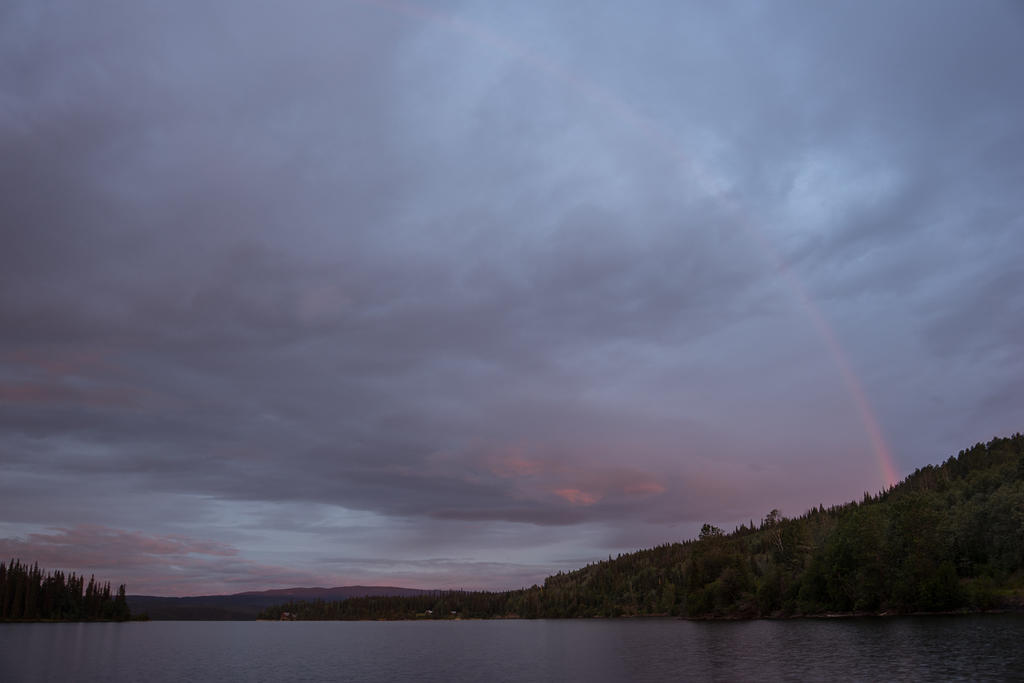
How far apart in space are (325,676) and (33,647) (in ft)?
357

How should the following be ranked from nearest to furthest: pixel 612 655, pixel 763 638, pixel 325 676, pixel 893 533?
1. pixel 325 676
2. pixel 612 655
3. pixel 763 638
4. pixel 893 533

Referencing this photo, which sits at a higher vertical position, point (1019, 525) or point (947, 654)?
point (1019, 525)

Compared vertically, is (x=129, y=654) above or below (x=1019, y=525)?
below

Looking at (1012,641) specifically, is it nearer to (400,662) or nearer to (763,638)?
(763,638)

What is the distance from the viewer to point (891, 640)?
100625 millimetres

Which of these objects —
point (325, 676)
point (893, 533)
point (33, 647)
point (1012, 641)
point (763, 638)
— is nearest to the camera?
point (1012, 641)

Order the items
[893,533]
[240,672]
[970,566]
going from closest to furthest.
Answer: [240,672]
[893,533]
[970,566]

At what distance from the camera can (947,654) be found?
7825 cm

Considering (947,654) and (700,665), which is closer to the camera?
(947,654)

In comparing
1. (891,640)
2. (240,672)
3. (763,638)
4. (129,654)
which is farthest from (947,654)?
(129,654)

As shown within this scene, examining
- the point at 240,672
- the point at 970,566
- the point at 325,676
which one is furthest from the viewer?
the point at 970,566

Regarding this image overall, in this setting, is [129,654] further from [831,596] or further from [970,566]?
[970,566]

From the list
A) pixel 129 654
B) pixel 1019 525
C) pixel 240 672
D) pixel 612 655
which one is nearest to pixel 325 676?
pixel 240 672

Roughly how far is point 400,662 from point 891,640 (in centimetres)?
7908
